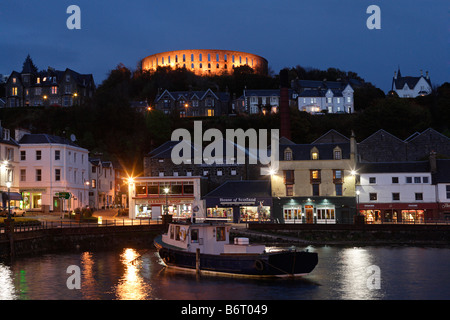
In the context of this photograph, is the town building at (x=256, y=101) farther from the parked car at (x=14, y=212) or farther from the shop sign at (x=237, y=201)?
the parked car at (x=14, y=212)

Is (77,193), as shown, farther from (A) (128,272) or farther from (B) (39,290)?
(B) (39,290)

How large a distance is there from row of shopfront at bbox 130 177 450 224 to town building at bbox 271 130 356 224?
0.42 feet

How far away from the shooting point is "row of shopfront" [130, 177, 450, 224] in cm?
7100

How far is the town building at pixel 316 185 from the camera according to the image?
71125 mm

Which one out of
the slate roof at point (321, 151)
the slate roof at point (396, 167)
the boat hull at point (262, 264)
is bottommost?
the boat hull at point (262, 264)

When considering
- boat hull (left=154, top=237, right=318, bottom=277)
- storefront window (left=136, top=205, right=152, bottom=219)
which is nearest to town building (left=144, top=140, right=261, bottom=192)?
storefront window (left=136, top=205, right=152, bottom=219)

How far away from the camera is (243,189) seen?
74.2 meters

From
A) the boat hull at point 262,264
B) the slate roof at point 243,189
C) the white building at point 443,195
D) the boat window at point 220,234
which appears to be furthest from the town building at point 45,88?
the boat hull at point 262,264

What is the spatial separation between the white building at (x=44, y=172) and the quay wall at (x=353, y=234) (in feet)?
97.1

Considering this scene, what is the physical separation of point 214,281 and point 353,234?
30.0 meters

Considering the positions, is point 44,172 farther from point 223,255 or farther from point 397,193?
point 397,193
